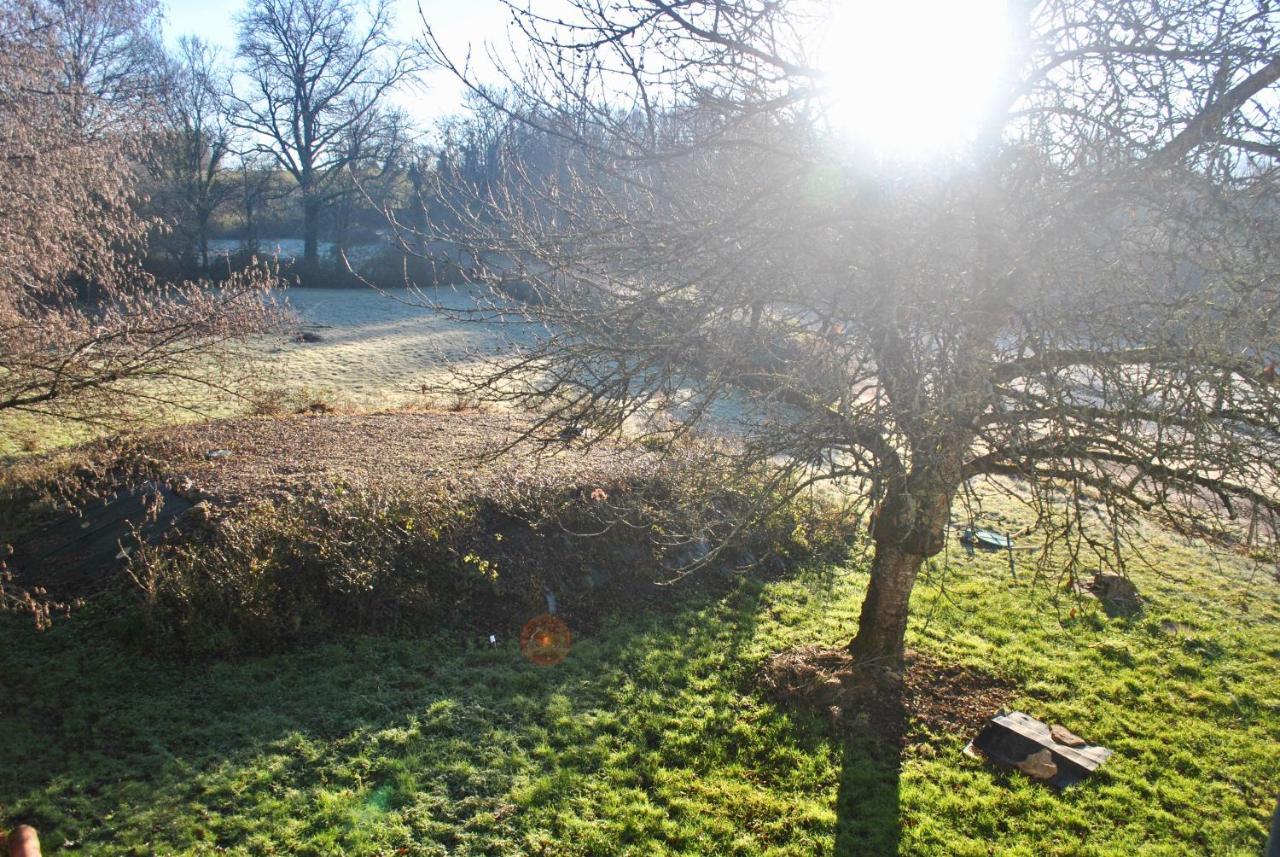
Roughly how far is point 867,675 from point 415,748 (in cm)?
361

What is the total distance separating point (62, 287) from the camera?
32.8 feet

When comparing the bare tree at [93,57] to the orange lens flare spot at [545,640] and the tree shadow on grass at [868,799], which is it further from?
the tree shadow on grass at [868,799]

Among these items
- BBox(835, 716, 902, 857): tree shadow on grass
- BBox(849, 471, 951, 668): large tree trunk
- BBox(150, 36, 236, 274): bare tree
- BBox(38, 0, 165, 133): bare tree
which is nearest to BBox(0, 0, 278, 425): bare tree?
BBox(38, 0, 165, 133): bare tree

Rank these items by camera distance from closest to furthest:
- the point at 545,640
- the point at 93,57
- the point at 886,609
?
the point at 886,609
the point at 545,640
the point at 93,57

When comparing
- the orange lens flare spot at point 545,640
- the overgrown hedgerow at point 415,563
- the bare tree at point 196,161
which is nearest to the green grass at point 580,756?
the orange lens flare spot at point 545,640

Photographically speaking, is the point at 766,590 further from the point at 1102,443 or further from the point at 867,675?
the point at 1102,443

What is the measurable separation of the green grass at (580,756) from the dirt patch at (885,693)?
203 millimetres

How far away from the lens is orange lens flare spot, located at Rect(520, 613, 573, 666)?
7172 millimetres

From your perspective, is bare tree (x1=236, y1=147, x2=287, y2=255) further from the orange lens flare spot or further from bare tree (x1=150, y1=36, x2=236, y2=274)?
the orange lens flare spot

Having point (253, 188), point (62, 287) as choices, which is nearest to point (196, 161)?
point (253, 188)

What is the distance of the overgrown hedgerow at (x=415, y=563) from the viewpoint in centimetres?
682

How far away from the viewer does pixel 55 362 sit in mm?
7852

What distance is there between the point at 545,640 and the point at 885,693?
3012 millimetres

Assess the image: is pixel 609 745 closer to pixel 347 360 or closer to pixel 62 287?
pixel 62 287
